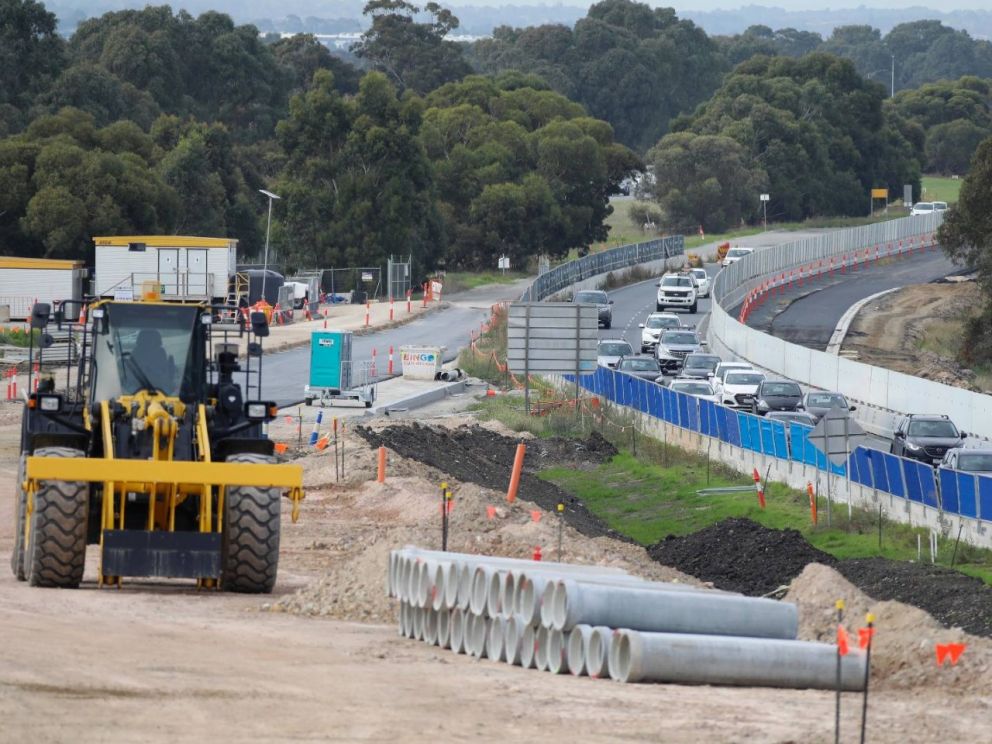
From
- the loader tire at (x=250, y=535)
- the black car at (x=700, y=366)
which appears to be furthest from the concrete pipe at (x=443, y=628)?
the black car at (x=700, y=366)

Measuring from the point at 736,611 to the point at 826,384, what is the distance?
1515 inches

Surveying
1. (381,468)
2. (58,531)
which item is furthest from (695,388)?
(58,531)

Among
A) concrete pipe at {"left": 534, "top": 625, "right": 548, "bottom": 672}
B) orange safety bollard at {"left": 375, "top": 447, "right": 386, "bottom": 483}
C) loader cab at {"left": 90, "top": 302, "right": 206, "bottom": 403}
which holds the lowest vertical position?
orange safety bollard at {"left": 375, "top": 447, "right": 386, "bottom": 483}

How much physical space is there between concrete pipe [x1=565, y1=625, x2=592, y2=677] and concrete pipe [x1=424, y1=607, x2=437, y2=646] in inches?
82.6

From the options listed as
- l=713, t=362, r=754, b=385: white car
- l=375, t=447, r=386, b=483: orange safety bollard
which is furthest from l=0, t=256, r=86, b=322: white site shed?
l=375, t=447, r=386, b=483: orange safety bollard

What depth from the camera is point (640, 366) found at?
5619 cm

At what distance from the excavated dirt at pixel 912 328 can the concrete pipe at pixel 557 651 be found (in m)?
41.6

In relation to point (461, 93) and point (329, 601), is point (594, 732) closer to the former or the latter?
point (329, 601)

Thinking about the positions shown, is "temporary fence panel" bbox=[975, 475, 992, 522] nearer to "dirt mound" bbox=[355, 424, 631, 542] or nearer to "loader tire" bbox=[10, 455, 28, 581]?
"dirt mound" bbox=[355, 424, 631, 542]

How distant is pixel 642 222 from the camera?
133 metres

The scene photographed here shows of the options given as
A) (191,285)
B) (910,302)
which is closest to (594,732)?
(191,285)

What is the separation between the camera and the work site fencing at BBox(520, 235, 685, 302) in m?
83.3

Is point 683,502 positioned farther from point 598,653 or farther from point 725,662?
point 598,653

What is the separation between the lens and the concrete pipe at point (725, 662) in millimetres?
14734
